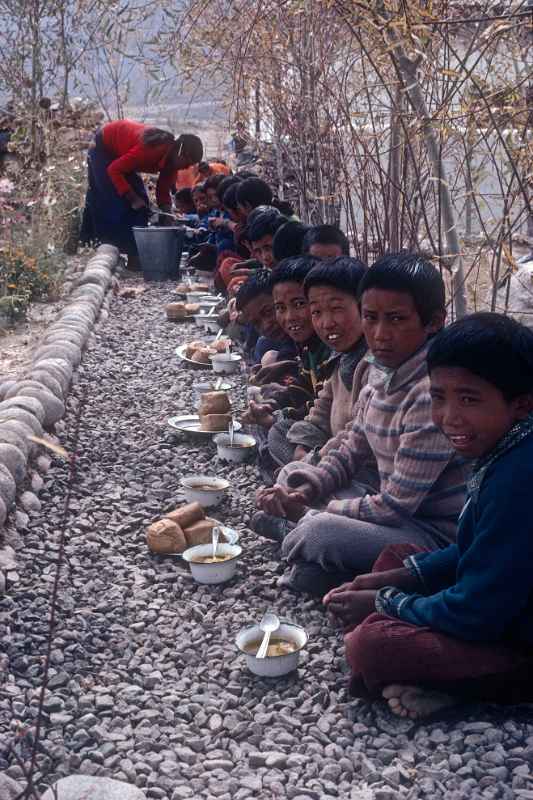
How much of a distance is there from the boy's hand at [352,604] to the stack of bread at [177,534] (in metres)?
0.86

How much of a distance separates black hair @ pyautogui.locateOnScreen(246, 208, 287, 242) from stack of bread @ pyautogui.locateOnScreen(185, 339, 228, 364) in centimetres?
86

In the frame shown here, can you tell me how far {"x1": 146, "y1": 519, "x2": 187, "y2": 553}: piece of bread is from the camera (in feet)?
10.4

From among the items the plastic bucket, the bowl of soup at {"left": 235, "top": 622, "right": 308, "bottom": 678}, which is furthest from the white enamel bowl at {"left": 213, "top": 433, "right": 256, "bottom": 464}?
the plastic bucket

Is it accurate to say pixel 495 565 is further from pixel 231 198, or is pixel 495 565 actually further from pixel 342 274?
pixel 231 198

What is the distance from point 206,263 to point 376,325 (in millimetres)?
5817

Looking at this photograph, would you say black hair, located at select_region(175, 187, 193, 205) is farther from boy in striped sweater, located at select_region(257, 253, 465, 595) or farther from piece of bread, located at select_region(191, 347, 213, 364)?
boy in striped sweater, located at select_region(257, 253, 465, 595)

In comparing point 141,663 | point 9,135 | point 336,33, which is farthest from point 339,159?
point 9,135

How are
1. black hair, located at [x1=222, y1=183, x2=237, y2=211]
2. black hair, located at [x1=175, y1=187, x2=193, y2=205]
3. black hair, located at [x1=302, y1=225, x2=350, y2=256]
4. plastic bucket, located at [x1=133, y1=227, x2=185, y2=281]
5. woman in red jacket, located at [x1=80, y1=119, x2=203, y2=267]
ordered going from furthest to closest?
black hair, located at [x1=175, y1=187, x2=193, y2=205] → woman in red jacket, located at [x1=80, y1=119, x2=203, y2=267] → plastic bucket, located at [x1=133, y1=227, x2=185, y2=281] → black hair, located at [x1=222, y1=183, x2=237, y2=211] → black hair, located at [x1=302, y1=225, x2=350, y2=256]

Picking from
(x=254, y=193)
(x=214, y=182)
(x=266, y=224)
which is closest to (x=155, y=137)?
(x=214, y=182)

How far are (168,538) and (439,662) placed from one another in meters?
1.29

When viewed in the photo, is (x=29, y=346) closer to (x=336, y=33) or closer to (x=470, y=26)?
(x=336, y=33)

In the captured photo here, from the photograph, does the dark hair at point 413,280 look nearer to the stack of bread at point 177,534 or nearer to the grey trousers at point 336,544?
the grey trousers at point 336,544

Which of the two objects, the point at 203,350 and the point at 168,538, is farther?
the point at 203,350

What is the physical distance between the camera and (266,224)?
4.87 m
